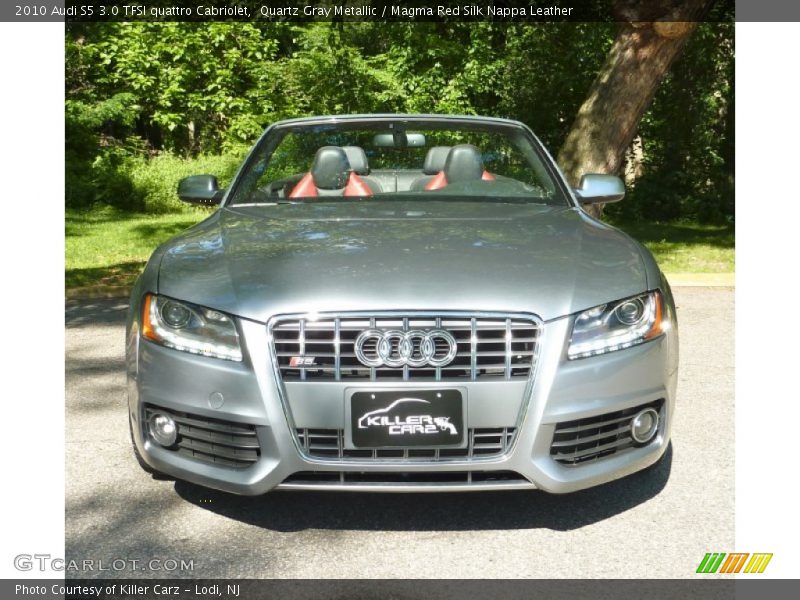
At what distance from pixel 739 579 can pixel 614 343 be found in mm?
845

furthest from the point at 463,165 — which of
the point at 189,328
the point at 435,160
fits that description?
the point at 189,328

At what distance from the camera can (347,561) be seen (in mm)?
3344

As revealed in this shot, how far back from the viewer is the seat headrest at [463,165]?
5133 mm

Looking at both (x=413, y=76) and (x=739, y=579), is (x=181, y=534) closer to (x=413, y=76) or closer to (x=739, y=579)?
(x=739, y=579)

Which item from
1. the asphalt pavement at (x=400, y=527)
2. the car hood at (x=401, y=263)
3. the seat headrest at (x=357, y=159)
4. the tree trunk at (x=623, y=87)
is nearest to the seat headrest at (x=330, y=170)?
the seat headrest at (x=357, y=159)

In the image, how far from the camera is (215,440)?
3488 millimetres

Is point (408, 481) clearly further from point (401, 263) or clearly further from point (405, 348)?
point (401, 263)

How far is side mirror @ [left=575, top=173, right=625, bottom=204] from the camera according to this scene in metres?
5.11

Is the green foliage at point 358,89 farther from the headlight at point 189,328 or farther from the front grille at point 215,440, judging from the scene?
the front grille at point 215,440

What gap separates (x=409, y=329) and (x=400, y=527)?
0.78 metres

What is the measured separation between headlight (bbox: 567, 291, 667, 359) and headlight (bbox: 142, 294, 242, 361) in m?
1.12

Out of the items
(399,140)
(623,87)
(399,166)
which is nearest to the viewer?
(399,140)

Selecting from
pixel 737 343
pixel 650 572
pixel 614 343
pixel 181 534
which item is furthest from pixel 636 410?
pixel 737 343

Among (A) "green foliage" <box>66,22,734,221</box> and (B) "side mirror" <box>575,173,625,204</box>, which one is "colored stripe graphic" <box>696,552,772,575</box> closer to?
(B) "side mirror" <box>575,173,625,204</box>
